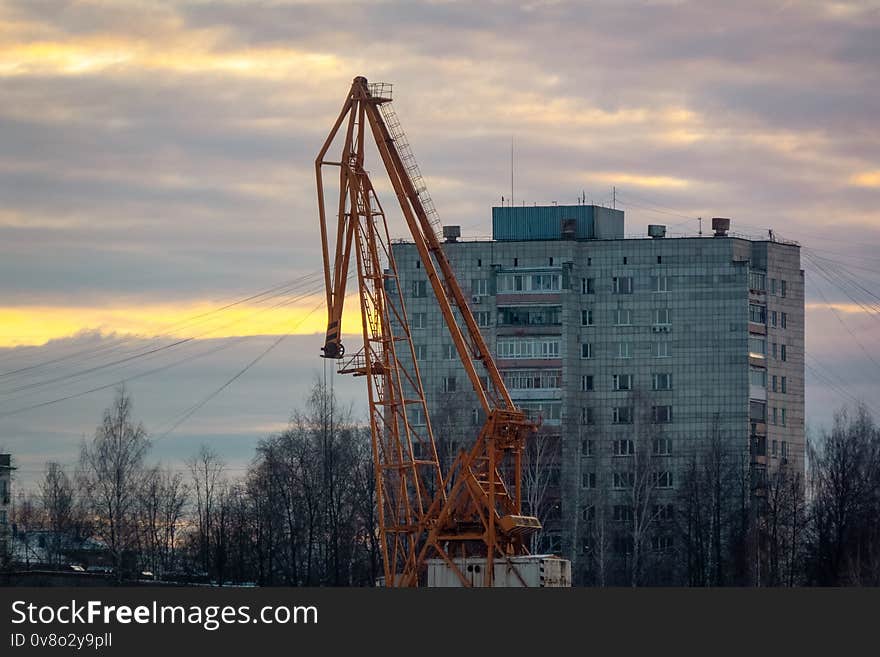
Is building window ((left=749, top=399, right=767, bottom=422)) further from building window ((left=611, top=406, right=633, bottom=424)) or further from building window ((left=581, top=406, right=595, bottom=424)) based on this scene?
building window ((left=581, top=406, right=595, bottom=424))

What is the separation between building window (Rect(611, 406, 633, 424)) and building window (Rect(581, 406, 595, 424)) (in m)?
1.08

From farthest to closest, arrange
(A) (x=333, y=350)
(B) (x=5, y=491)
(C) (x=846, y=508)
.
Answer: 1. (B) (x=5, y=491)
2. (C) (x=846, y=508)
3. (A) (x=333, y=350)

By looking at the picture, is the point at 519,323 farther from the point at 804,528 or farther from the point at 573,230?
the point at 804,528

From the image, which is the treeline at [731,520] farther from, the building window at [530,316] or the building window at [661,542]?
the building window at [530,316]

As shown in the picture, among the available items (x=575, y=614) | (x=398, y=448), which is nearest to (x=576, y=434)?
(x=398, y=448)

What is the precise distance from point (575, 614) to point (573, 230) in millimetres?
62548

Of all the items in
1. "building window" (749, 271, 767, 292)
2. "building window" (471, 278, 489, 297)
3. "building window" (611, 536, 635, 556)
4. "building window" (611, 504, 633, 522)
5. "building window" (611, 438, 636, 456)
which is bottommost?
"building window" (611, 536, 635, 556)

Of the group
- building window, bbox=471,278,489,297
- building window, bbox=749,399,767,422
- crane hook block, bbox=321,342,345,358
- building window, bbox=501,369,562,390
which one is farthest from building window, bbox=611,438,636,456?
crane hook block, bbox=321,342,345,358

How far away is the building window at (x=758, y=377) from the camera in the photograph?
360 ft

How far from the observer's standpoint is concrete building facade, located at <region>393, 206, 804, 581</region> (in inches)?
4274

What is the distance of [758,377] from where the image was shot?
11038cm

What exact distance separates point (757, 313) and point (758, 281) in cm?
177

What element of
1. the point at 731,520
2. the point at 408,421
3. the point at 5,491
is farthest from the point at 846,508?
the point at 5,491

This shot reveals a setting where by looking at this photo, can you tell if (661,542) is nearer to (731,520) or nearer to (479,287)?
(731,520)
